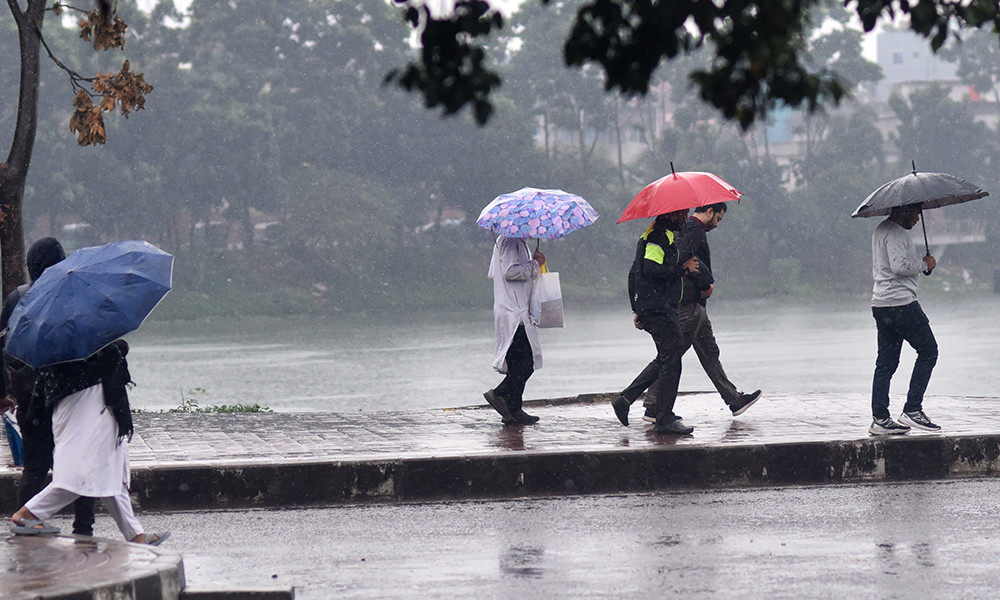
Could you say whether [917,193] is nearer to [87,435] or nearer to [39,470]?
[87,435]

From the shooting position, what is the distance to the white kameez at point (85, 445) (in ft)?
18.0

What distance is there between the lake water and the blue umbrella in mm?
11371

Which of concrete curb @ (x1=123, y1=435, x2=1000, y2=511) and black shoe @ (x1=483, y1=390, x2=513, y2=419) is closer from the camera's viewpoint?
concrete curb @ (x1=123, y1=435, x2=1000, y2=511)

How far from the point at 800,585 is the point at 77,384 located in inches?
112

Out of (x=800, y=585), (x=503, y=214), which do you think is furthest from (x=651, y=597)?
(x=503, y=214)

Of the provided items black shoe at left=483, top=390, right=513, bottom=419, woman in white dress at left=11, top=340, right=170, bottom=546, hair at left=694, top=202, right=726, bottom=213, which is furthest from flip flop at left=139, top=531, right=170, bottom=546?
hair at left=694, top=202, right=726, bottom=213

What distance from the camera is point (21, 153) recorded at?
382 inches

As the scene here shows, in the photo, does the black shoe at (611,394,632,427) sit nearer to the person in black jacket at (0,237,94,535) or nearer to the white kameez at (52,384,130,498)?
the person in black jacket at (0,237,94,535)

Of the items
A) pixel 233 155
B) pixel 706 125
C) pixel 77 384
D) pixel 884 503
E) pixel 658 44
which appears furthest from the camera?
pixel 706 125

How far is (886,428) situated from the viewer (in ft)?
26.3

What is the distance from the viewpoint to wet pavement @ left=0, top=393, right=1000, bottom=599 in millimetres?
7223

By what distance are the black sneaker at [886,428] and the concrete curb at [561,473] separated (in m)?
0.19

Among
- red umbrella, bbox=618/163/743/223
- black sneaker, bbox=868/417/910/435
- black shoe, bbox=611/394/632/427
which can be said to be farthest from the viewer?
black shoe, bbox=611/394/632/427

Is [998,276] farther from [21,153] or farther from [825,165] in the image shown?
[21,153]
